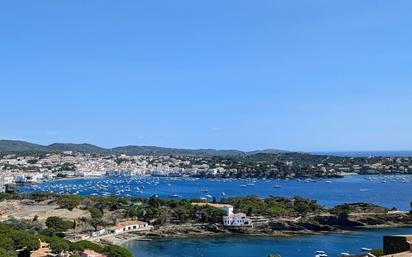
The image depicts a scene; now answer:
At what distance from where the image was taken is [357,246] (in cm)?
3872

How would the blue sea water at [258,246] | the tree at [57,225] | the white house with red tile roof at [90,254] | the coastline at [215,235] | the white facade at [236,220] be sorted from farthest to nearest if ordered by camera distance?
the white facade at [236,220] → the coastline at [215,235] → the tree at [57,225] → the blue sea water at [258,246] → the white house with red tile roof at [90,254]

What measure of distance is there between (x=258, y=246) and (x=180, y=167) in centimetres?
11416

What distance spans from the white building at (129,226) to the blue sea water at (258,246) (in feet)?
Answer: 14.0

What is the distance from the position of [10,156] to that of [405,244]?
177m

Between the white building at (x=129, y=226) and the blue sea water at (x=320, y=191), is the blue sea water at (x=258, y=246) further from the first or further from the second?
the blue sea water at (x=320, y=191)

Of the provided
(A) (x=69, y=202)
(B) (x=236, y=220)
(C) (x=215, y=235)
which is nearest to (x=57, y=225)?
(C) (x=215, y=235)

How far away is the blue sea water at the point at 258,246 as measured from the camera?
120 ft

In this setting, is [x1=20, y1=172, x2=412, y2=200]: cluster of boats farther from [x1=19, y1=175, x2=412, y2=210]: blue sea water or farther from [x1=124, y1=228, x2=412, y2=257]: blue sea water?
[x1=124, y1=228, x2=412, y2=257]: blue sea water

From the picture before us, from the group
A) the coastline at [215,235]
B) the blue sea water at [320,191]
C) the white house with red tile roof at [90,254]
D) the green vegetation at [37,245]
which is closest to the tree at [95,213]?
the coastline at [215,235]

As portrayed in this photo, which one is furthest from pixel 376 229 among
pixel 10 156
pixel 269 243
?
pixel 10 156

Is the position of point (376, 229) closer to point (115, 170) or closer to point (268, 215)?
point (268, 215)

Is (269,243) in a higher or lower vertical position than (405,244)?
lower

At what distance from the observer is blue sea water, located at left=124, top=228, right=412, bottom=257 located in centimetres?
3650

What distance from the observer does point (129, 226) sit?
46.7 metres
